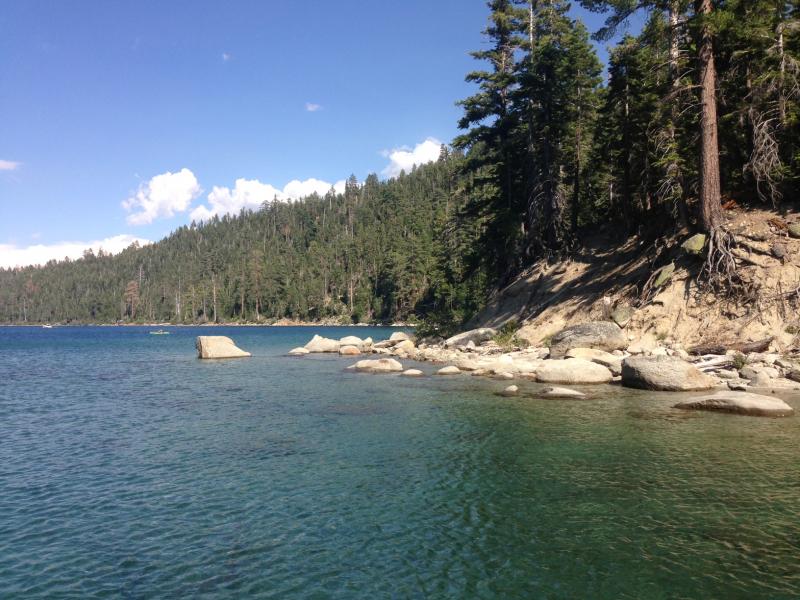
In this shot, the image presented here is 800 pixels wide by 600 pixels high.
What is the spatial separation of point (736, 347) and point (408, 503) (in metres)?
18.7

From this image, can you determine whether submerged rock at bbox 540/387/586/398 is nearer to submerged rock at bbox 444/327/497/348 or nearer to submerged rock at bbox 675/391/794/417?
submerged rock at bbox 675/391/794/417

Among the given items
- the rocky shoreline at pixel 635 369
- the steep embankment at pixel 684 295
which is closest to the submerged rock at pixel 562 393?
the rocky shoreline at pixel 635 369

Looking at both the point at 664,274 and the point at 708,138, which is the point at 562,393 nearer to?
the point at 664,274

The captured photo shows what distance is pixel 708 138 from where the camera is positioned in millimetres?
24922

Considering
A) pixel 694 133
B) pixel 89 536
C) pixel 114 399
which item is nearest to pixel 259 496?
pixel 89 536

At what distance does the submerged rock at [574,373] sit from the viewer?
71.5ft

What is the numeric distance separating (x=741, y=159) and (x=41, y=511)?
109 ft

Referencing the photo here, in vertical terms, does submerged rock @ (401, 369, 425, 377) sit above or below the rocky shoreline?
below

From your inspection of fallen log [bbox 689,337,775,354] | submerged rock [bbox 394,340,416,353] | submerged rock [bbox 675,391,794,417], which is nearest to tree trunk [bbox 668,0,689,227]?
fallen log [bbox 689,337,775,354]

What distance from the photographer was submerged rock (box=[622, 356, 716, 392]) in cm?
1928

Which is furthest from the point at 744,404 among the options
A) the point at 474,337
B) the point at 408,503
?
the point at 474,337

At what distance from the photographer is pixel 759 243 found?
2456cm

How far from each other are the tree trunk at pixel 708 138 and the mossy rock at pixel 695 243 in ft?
2.28

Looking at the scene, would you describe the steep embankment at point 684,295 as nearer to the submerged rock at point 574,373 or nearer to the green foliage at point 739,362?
the green foliage at point 739,362
